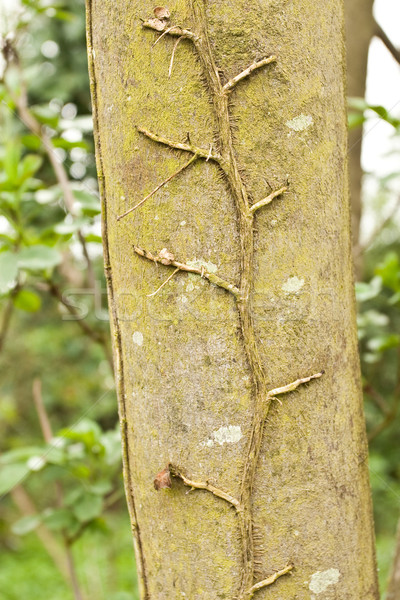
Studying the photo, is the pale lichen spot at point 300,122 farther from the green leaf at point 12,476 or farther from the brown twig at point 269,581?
the green leaf at point 12,476

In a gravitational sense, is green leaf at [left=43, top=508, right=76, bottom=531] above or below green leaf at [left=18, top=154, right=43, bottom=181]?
below

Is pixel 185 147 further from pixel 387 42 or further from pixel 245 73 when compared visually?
pixel 387 42

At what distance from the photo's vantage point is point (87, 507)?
1.17m

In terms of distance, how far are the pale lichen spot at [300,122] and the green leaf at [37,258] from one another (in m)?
0.64

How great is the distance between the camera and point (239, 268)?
52 centimetres

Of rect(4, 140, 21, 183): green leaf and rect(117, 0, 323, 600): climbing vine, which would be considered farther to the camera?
rect(4, 140, 21, 183): green leaf

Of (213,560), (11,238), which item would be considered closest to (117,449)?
(11,238)

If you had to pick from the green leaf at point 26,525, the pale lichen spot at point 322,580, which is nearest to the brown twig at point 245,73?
the pale lichen spot at point 322,580

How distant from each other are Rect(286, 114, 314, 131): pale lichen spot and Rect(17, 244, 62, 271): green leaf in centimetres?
64

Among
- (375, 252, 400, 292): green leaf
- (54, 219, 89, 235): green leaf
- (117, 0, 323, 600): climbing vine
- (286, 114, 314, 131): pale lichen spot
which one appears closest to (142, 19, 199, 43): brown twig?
(117, 0, 323, 600): climbing vine

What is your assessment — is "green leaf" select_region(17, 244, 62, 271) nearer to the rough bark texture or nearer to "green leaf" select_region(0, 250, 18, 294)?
"green leaf" select_region(0, 250, 18, 294)

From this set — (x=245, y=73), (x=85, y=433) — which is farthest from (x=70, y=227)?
(x=245, y=73)

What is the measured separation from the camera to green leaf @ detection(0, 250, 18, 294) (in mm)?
1000

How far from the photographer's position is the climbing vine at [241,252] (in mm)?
519
